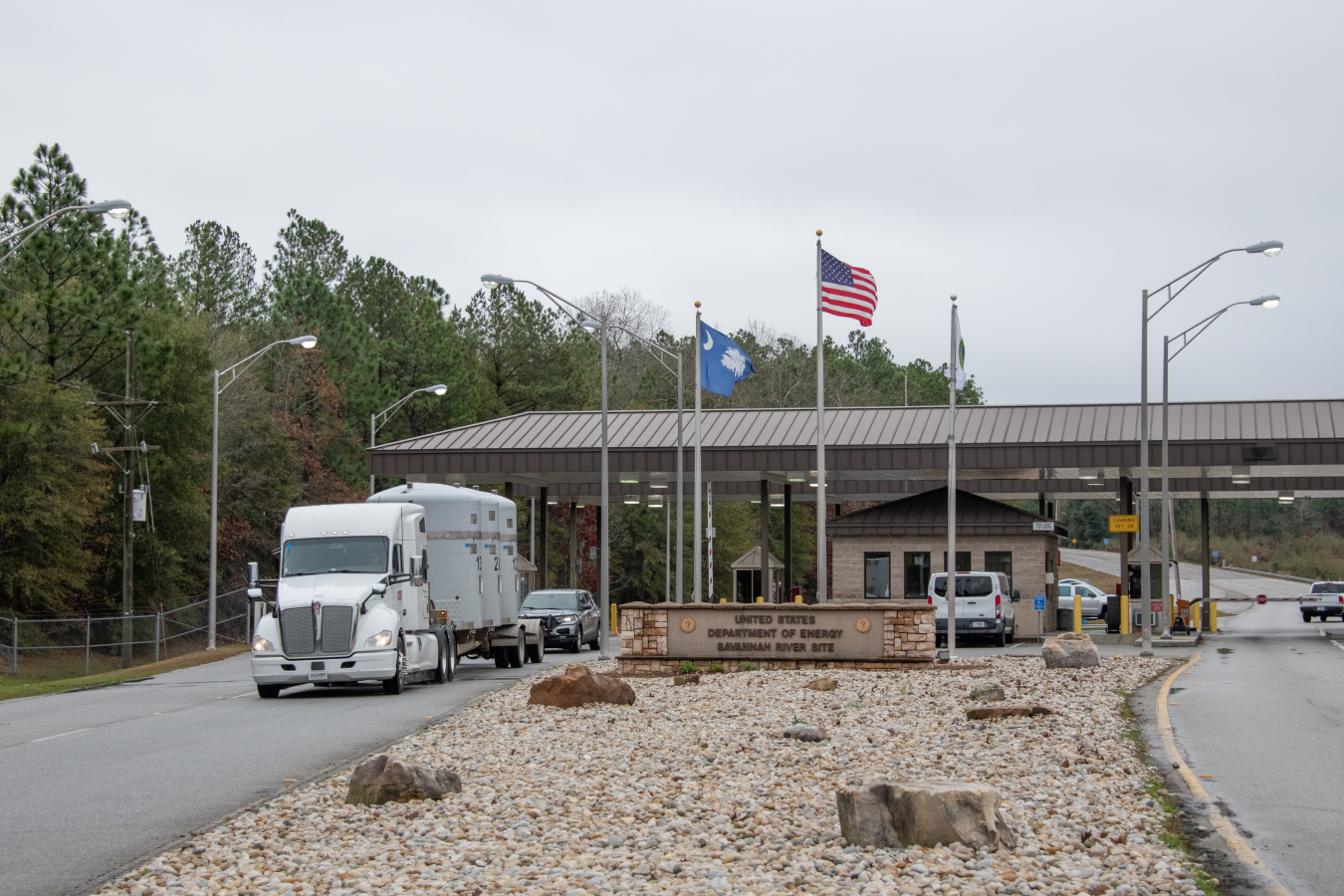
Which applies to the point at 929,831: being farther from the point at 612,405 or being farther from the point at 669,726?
the point at 612,405

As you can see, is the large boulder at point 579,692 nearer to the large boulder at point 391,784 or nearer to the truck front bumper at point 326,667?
the truck front bumper at point 326,667

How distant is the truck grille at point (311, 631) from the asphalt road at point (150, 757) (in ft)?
2.66

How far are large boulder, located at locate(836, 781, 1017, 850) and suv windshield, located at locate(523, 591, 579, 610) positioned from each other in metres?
28.2

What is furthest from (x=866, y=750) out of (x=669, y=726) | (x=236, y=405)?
(x=236, y=405)

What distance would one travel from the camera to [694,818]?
973cm

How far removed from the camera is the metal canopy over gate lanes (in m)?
37.6

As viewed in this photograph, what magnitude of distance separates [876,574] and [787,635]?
738 inches

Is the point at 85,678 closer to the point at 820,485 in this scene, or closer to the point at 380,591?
the point at 380,591

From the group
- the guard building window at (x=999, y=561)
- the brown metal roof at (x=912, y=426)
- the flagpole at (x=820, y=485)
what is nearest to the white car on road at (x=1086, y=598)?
the guard building window at (x=999, y=561)

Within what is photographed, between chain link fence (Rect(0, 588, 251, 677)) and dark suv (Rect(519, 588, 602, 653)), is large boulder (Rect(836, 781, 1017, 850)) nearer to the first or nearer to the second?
dark suv (Rect(519, 588, 602, 653))

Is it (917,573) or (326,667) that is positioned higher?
(917,573)

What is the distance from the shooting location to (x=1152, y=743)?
14.3 m

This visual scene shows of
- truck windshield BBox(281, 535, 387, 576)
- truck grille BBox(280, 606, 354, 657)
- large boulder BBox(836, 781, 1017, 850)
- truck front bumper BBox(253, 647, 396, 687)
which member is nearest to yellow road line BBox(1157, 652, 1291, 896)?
large boulder BBox(836, 781, 1017, 850)

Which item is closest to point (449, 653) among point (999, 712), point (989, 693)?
point (989, 693)
